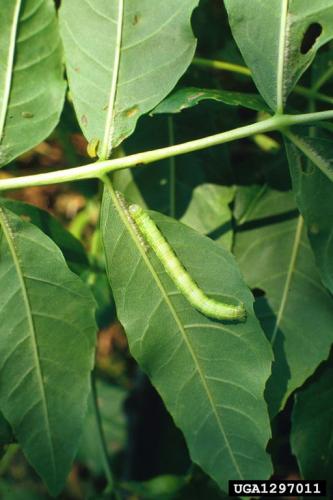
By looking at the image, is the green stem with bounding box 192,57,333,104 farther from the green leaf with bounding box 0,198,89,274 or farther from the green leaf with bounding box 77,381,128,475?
the green leaf with bounding box 77,381,128,475

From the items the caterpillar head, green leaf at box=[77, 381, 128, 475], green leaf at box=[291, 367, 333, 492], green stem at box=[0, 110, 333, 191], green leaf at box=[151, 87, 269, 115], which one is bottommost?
green leaf at box=[77, 381, 128, 475]

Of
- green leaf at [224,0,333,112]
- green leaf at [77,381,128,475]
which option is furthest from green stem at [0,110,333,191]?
green leaf at [77,381,128,475]

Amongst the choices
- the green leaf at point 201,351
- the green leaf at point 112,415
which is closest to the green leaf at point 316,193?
the green leaf at point 201,351

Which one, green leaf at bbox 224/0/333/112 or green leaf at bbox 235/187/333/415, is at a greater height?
green leaf at bbox 224/0/333/112

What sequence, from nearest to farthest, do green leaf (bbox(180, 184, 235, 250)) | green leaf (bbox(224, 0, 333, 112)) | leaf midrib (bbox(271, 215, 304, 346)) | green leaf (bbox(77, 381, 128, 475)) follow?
green leaf (bbox(224, 0, 333, 112)) < leaf midrib (bbox(271, 215, 304, 346)) < green leaf (bbox(180, 184, 235, 250)) < green leaf (bbox(77, 381, 128, 475))

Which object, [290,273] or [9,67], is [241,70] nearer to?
[290,273]

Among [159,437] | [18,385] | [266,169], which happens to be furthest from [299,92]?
[159,437]

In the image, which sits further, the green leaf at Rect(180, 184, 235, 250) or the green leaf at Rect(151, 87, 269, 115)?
the green leaf at Rect(180, 184, 235, 250)
